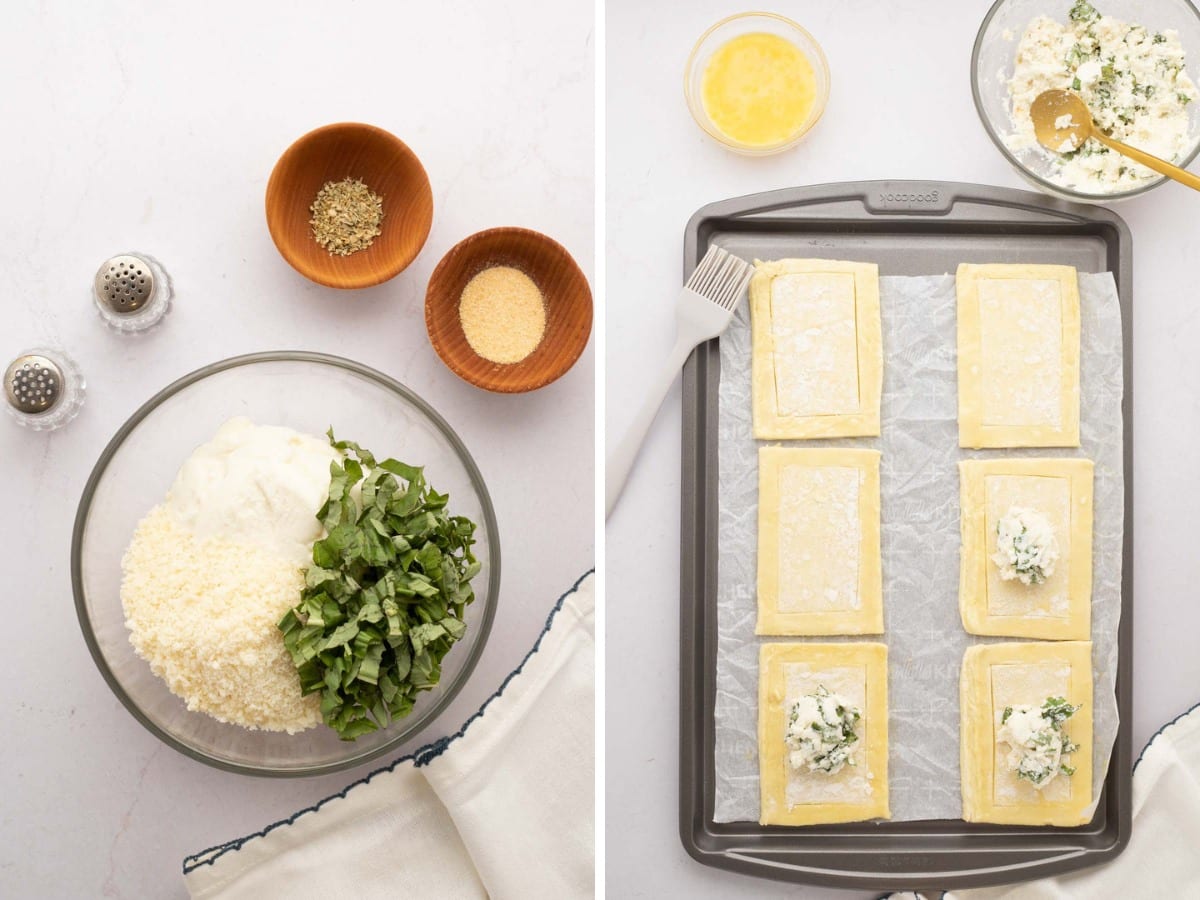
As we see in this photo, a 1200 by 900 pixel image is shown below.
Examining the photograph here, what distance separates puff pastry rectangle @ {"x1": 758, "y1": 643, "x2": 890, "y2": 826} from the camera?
125 cm

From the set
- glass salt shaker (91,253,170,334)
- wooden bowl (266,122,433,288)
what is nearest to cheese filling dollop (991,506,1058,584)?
wooden bowl (266,122,433,288)

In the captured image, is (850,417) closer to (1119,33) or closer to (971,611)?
(971,611)

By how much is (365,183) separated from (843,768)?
96 centimetres

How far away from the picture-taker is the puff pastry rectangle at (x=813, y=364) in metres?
1.25

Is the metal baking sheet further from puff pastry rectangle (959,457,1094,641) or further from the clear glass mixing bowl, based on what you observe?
the clear glass mixing bowl

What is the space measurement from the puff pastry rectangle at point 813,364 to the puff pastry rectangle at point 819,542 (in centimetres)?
4

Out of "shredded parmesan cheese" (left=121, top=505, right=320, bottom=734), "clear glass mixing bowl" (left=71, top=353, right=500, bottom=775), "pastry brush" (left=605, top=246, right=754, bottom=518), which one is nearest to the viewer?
"shredded parmesan cheese" (left=121, top=505, right=320, bottom=734)

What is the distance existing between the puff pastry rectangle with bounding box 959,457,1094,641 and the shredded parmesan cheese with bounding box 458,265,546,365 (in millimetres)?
582

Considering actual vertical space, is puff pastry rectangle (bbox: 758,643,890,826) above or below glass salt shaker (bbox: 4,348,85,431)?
below

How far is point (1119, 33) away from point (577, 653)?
1.06m

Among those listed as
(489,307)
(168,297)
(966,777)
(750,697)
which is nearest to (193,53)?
(168,297)

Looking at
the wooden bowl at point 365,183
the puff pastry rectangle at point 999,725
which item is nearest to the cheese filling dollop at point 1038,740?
the puff pastry rectangle at point 999,725

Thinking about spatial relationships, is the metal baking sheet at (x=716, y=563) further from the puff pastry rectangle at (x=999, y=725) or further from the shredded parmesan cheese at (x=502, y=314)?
the shredded parmesan cheese at (x=502, y=314)

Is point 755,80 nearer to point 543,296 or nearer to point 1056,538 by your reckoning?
point 543,296
